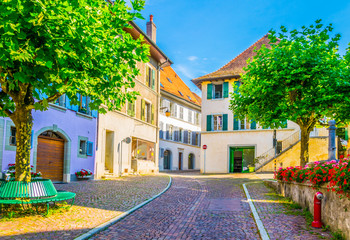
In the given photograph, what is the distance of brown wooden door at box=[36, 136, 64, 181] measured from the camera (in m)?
16.5

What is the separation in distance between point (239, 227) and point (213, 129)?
24.9 m

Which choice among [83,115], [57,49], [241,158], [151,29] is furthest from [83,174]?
[241,158]

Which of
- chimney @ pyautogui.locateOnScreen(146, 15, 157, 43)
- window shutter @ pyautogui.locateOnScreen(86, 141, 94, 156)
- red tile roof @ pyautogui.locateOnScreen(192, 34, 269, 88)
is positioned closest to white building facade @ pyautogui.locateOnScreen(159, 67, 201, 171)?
red tile roof @ pyautogui.locateOnScreen(192, 34, 269, 88)

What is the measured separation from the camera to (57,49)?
6359 millimetres

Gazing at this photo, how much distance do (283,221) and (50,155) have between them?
1233cm

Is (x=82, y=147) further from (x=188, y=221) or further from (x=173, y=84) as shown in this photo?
(x=173, y=84)

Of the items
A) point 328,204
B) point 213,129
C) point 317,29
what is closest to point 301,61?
point 317,29

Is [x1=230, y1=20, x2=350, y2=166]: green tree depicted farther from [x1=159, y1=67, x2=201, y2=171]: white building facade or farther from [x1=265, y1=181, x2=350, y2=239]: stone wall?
[x1=159, y1=67, x2=201, y2=171]: white building facade

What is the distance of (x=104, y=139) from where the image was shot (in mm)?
21375

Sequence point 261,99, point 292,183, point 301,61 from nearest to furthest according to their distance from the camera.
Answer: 1. point 292,183
2. point 301,61
3. point 261,99

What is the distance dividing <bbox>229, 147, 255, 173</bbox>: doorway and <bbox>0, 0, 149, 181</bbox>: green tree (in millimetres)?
24836

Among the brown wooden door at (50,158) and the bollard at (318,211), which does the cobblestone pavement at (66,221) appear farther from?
the brown wooden door at (50,158)

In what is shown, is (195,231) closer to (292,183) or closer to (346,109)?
(292,183)

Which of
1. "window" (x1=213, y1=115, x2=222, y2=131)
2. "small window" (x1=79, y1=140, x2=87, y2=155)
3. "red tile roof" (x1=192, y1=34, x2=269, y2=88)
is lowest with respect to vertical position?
"small window" (x1=79, y1=140, x2=87, y2=155)
